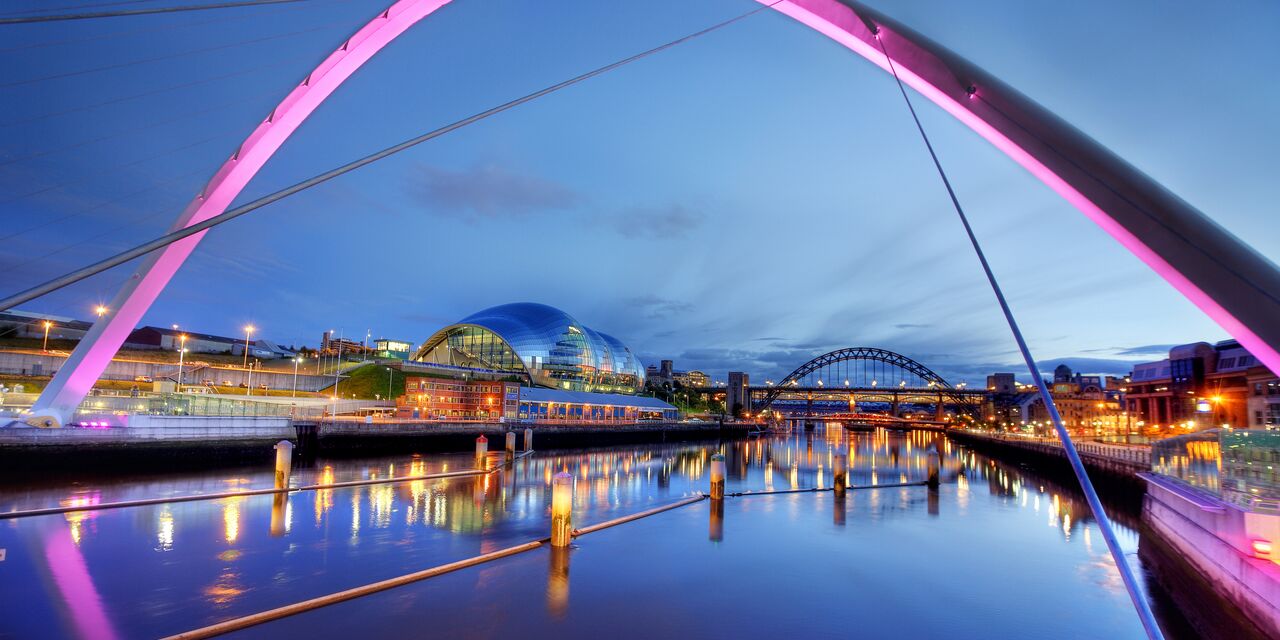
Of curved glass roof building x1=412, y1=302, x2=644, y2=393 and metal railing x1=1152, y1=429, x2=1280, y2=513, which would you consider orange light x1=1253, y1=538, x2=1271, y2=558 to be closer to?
metal railing x1=1152, y1=429, x2=1280, y2=513

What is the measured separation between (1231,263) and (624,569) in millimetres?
12122

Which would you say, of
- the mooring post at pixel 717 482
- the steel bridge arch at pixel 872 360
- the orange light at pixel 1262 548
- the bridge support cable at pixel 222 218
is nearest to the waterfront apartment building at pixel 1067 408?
the steel bridge arch at pixel 872 360

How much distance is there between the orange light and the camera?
9.27 meters

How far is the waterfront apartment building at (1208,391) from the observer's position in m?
43.5

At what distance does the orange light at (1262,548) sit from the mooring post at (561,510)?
11.9 metres

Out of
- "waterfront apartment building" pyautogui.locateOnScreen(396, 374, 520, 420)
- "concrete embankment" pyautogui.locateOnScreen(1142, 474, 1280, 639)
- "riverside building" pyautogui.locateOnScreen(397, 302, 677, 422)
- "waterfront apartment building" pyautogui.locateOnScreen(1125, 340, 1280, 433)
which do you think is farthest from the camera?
"riverside building" pyautogui.locateOnScreen(397, 302, 677, 422)

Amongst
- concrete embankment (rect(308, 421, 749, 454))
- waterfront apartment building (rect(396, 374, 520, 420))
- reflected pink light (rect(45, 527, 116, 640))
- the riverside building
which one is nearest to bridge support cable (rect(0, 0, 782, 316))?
reflected pink light (rect(45, 527, 116, 640))

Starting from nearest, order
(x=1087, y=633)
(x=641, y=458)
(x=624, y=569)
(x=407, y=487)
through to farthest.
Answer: (x=1087, y=633) → (x=624, y=569) → (x=407, y=487) → (x=641, y=458)

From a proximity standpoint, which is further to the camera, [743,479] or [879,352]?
[879,352]

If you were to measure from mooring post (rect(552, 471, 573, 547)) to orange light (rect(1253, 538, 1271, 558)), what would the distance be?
39.1 feet

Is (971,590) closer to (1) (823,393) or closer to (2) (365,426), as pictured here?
(2) (365,426)

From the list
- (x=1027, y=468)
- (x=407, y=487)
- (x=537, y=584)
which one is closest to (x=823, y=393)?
(x=1027, y=468)

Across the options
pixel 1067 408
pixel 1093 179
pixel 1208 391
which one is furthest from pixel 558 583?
pixel 1067 408

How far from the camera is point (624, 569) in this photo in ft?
46.8
